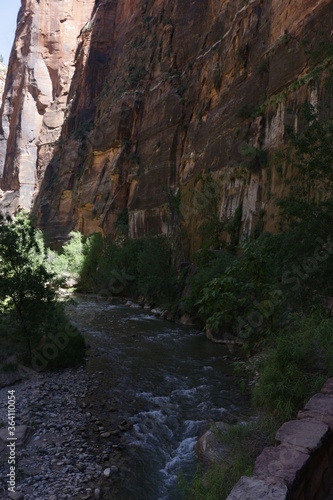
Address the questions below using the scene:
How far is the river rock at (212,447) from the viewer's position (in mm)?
4906

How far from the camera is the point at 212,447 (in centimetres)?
518

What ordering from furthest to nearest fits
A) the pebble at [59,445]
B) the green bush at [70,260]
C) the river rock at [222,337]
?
the green bush at [70,260] < the river rock at [222,337] < the pebble at [59,445]

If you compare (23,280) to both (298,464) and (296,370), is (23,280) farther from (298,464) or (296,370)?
(298,464)

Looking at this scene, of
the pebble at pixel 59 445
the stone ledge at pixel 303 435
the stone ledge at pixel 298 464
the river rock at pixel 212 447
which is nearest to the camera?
the stone ledge at pixel 298 464

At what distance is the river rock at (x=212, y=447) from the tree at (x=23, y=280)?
5.94 meters

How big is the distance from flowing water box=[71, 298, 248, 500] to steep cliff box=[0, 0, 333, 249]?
25.4ft

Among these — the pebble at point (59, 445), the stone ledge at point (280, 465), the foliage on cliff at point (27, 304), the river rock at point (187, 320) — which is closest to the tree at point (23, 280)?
the foliage on cliff at point (27, 304)

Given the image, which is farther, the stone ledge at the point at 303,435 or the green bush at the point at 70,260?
the green bush at the point at 70,260

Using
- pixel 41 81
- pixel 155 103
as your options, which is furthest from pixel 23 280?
pixel 41 81

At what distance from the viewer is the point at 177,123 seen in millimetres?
31891

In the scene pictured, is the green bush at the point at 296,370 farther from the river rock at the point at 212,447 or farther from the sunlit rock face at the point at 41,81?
the sunlit rock face at the point at 41,81

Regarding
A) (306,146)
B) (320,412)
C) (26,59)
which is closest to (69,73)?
(26,59)

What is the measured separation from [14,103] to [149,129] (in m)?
49.7

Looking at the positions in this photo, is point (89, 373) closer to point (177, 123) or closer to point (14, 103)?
point (177, 123)
